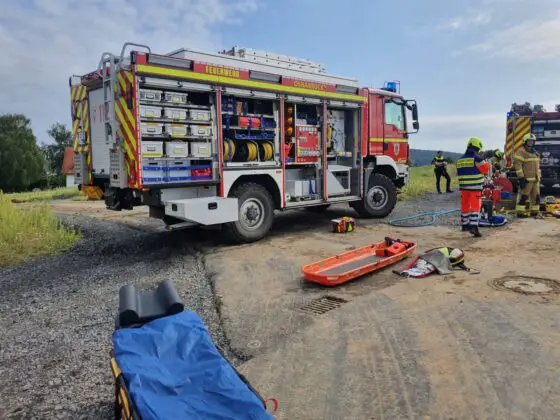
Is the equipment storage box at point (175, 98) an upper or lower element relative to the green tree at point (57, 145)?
lower

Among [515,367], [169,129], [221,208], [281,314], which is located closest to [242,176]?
[221,208]

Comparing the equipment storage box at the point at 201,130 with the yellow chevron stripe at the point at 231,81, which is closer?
the yellow chevron stripe at the point at 231,81

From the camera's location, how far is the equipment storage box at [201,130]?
23.2ft

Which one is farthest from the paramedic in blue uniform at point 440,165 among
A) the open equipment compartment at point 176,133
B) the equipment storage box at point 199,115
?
the equipment storage box at point 199,115

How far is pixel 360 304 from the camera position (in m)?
4.68

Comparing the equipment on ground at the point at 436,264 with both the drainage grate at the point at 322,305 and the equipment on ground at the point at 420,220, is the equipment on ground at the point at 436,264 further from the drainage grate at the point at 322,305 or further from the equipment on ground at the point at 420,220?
the equipment on ground at the point at 420,220

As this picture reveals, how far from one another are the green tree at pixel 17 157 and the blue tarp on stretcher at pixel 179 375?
52.0m

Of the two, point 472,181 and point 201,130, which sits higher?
point 201,130

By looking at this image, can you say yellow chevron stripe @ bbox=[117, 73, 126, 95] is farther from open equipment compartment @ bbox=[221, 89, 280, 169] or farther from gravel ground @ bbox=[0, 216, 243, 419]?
gravel ground @ bbox=[0, 216, 243, 419]

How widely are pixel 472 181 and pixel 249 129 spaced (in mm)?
3931

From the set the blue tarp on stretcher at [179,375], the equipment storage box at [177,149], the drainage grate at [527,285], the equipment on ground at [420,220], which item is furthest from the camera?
the equipment on ground at [420,220]

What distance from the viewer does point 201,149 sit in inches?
283

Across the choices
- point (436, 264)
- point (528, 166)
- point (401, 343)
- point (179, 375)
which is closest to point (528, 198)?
point (528, 166)

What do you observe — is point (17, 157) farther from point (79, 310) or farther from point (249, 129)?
point (79, 310)
